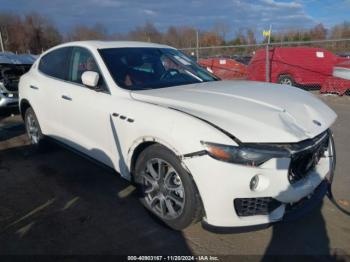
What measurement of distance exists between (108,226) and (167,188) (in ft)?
2.37

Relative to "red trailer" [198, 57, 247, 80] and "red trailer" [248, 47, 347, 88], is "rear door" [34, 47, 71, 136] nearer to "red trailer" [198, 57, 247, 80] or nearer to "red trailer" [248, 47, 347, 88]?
"red trailer" [248, 47, 347, 88]

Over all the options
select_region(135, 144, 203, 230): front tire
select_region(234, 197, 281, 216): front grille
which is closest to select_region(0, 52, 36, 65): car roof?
select_region(135, 144, 203, 230): front tire

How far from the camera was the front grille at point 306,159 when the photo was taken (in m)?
2.63

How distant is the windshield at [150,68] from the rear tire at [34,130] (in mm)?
1996

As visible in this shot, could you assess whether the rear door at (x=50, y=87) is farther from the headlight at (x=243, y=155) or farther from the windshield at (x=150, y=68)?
the headlight at (x=243, y=155)

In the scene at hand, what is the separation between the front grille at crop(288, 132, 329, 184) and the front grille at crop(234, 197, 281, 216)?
23 cm

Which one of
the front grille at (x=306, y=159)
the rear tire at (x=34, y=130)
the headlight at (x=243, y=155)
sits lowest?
the rear tire at (x=34, y=130)

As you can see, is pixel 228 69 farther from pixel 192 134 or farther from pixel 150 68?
pixel 192 134

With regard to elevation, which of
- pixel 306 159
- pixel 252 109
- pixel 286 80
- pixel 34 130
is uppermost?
pixel 252 109

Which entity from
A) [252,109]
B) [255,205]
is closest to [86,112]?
[252,109]

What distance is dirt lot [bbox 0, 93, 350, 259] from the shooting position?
2.86 m

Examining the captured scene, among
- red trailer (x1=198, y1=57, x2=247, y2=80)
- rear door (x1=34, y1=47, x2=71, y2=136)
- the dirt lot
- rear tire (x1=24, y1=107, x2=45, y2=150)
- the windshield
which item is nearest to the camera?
the dirt lot

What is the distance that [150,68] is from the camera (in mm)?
4047

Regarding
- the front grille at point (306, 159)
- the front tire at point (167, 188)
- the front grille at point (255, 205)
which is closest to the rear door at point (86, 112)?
the front tire at point (167, 188)
